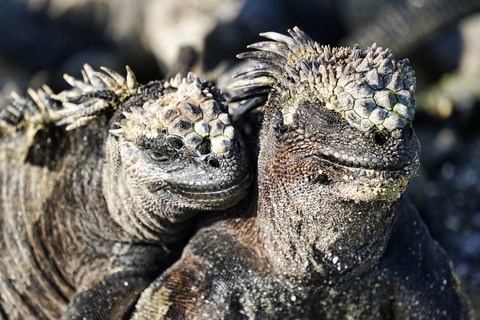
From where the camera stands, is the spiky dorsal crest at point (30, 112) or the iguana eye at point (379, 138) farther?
the spiky dorsal crest at point (30, 112)

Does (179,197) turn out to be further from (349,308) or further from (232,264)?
(349,308)

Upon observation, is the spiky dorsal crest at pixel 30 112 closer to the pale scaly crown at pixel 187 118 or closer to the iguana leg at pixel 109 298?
the pale scaly crown at pixel 187 118

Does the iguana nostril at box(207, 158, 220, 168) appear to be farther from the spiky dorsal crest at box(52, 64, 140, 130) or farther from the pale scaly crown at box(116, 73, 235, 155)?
the spiky dorsal crest at box(52, 64, 140, 130)

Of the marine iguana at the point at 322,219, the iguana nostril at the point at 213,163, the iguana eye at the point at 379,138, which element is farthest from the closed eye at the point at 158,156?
the iguana eye at the point at 379,138

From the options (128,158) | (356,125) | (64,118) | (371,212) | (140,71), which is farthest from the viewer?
(140,71)

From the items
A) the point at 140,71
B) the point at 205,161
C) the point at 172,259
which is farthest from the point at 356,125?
the point at 140,71

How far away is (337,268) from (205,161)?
0.85m

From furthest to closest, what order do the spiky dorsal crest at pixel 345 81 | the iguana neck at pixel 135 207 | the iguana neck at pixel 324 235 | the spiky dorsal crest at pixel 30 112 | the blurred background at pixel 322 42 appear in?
the blurred background at pixel 322 42
the spiky dorsal crest at pixel 30 112
the iguana neck at pixel 135 207
the iguana neck at pixel 324 235
the spiky dorsal crest at pixel 345 81

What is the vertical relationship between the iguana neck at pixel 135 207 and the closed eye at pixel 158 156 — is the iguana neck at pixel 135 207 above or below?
below

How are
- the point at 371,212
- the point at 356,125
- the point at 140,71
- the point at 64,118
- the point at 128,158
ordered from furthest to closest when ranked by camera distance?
the point at 140,71
the point at 64,118
the point at 128,158
the point at 371,212
the point at 356,125

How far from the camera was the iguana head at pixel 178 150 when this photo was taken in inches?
171

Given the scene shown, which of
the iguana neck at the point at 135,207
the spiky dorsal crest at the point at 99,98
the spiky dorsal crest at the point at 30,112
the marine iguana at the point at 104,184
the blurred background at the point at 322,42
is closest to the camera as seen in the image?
the marine iguana at the point at 104,184

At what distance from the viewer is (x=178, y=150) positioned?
439cm

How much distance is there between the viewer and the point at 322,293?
4.69m
